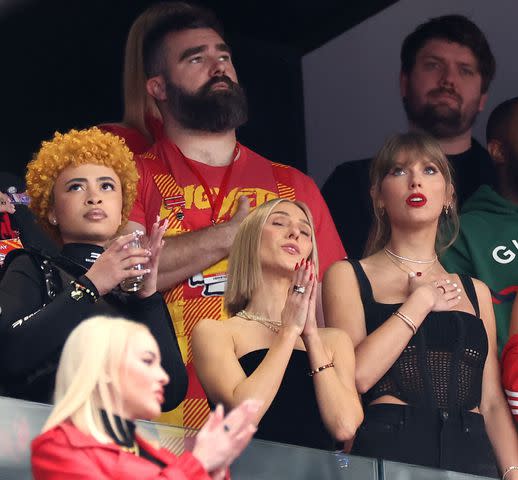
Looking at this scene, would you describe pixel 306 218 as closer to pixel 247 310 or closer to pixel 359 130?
pixel 247 310

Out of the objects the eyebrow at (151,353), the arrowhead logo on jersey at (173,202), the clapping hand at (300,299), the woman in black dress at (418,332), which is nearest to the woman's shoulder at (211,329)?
the clapping hand at (300,299)

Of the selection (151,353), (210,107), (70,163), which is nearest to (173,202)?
(210,107)

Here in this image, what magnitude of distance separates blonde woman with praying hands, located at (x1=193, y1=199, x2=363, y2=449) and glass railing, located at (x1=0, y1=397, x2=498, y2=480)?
0.31 ft

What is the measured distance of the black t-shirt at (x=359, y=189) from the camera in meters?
4.52

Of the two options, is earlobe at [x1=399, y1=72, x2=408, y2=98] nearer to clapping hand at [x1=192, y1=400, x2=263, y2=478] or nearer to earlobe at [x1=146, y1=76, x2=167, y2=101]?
earlobe at [x1=146, y1=76, x2=167, y2=101]

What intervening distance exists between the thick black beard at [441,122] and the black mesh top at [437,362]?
46.1 inches

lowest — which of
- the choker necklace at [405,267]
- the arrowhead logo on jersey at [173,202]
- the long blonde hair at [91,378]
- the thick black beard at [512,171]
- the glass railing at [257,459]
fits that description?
the glass railing at [257,459]

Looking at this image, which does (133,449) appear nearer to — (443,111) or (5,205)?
(5,205)

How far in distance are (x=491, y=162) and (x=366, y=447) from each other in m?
1.54

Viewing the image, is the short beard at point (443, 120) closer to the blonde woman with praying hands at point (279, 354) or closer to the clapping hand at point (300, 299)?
the blonde woman with praying hands at point (279, 354)

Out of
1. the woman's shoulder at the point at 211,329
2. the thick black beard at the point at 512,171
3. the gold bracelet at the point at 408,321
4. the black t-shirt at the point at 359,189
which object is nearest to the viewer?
the woman's shoulder at the point at 211,329

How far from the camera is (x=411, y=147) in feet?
12.4

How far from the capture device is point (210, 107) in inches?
163

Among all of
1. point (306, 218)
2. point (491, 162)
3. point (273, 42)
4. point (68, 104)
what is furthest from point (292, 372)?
point (273, 42)
